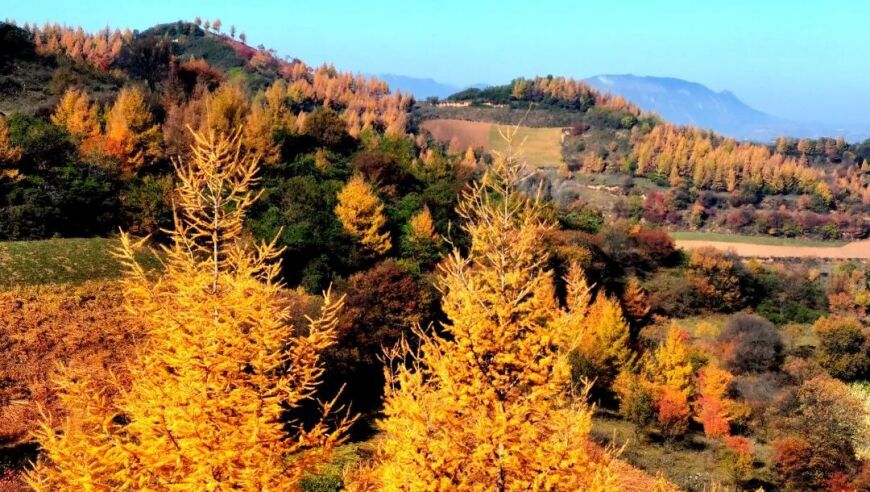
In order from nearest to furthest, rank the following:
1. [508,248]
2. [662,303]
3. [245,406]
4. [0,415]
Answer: [245,406]
[508,248]
[0,415]
[662,303]

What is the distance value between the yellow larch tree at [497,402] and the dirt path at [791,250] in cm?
9086

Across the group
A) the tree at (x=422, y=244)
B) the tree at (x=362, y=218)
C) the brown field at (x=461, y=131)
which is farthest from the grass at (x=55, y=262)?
the brown field at (x=461, y=131)

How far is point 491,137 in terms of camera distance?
496 ft

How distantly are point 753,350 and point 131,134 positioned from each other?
1891 inches

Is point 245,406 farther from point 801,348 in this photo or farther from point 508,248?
point 801,348

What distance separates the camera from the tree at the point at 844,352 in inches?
1832

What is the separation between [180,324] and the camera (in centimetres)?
825

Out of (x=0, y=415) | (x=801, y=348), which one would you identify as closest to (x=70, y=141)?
(x=0, y=415)

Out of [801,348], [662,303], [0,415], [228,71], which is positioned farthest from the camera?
[228,71]

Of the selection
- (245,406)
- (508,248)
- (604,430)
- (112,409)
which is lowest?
(604,430)

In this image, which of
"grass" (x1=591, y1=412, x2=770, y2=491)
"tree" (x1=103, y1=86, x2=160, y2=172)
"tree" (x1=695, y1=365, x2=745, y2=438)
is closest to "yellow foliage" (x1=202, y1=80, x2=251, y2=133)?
"tree" (x1=103, y1=86, x2=160, y2=172)

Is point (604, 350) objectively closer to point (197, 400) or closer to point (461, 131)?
point (197, 400)

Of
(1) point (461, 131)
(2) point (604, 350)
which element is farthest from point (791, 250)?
(1) point (461, 131)

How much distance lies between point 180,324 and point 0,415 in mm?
19693
